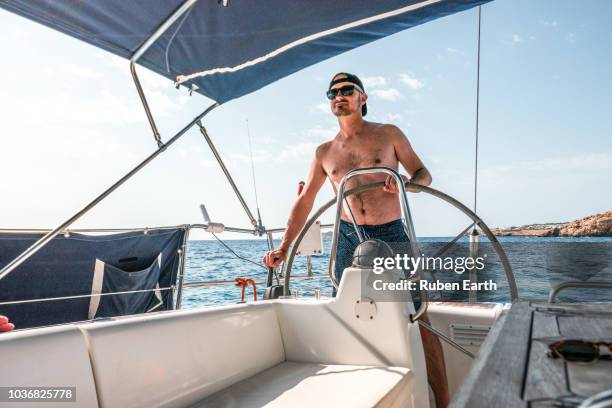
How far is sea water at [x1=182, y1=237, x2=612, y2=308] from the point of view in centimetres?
287

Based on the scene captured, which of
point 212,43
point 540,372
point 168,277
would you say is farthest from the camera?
point 168,277

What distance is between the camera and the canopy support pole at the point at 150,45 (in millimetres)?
1609

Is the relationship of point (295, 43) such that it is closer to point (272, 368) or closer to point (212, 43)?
point (212, 43)

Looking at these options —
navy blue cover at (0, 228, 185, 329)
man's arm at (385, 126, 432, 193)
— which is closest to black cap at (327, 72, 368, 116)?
man's arm at (385, 126, 432, 193)

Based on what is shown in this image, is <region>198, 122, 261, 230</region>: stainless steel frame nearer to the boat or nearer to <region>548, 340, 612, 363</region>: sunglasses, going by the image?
the boat

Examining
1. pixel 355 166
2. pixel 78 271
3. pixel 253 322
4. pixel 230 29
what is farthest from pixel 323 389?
pixel 78 271

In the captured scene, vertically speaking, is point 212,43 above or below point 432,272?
above

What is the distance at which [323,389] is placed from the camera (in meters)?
1.32

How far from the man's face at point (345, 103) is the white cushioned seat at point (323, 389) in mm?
1286

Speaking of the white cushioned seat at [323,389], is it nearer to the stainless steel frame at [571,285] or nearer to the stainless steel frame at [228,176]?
the stainless steel frame at [571,285]

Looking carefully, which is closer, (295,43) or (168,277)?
(295,43)

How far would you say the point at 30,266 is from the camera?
2498mm

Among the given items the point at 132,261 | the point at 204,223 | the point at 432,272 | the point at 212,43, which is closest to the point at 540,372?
the point at 432,272

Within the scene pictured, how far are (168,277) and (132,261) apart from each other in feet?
0.95
